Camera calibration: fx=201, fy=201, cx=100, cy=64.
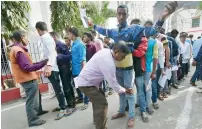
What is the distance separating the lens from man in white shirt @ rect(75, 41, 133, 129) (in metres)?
2.86

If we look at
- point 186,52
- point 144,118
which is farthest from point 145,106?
point 186,52

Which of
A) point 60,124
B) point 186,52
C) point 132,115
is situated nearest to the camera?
point 132,115

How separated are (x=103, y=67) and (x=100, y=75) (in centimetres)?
24

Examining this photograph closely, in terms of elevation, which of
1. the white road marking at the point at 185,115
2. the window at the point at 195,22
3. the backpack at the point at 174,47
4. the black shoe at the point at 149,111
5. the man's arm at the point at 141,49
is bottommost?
the white road marking at the point at 185,115

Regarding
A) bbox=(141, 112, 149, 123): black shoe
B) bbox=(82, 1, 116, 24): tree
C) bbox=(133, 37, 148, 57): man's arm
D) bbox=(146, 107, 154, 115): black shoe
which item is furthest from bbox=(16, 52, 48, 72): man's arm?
bbox=(82, 1, 116, 24): tree

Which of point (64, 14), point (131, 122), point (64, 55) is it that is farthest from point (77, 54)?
point (64, 14)

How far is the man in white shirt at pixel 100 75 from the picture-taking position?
2.86m

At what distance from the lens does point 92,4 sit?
12.8 m

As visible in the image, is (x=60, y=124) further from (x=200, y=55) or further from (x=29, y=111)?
→ (x=200, y=55)

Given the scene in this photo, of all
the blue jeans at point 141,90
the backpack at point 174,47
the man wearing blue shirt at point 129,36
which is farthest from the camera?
the backpack at point 174,47

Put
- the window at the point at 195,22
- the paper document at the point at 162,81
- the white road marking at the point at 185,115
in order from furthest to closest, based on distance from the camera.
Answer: the window at the point at 195,22 < the paper document at the point at 162,81 < the white road marking at the point at 185,115

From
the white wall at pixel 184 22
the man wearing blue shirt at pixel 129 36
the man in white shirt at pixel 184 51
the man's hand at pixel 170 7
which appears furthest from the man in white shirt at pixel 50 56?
the white wall at pixel 184 22

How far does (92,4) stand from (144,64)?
10.0m

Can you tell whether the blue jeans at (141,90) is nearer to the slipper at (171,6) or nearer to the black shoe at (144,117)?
the black shoe at (144,117)
